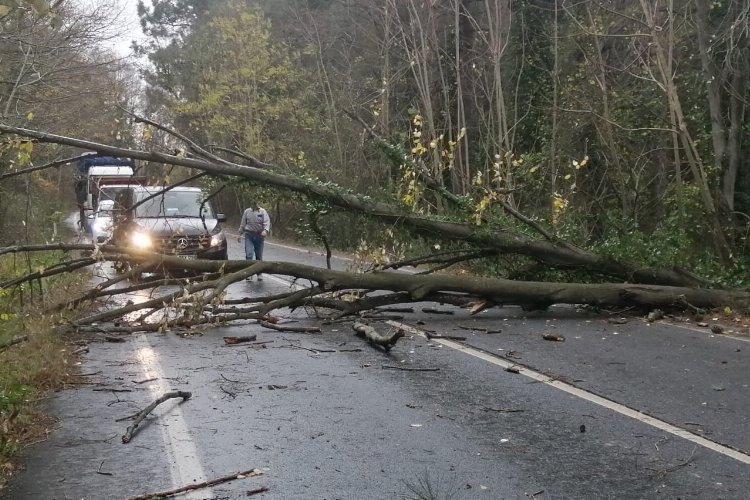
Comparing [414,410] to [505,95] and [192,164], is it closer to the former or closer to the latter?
[192,164]

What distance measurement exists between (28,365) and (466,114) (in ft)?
66.9

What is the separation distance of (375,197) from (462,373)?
4912mm

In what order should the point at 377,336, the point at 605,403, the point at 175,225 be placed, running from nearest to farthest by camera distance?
the point at 605,403 < the point at 377,336 < the point at 175,225

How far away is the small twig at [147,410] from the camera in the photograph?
5.99 m

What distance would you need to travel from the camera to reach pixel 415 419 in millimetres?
6398

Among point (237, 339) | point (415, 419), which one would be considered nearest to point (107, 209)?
point (237, 339)

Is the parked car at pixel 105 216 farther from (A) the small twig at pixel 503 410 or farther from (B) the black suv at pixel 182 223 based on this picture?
(A) the small twig at pixel 503 410

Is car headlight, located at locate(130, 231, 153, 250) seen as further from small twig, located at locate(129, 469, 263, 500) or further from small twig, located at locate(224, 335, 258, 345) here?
small twig, located at locate(129, 469, 263, 500)

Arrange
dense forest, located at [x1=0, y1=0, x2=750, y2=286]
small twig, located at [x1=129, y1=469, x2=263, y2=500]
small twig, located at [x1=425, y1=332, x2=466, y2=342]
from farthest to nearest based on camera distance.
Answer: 1. dense forest, located at [x1=0, y1=0, x2=750, y2=286]
2. small twig, located at [x1=425, y1=332, x2=466, y2=342]
3. small twig, located at [x1=129, y1=469, x2=263, y2=500]

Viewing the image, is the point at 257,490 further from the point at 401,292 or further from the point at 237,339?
the point at 401,292

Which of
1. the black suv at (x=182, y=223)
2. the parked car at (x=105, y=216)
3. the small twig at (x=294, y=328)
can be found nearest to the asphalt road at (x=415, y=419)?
the small twig at (x=294, y=328)

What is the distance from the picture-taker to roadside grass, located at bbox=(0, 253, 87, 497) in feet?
19.6

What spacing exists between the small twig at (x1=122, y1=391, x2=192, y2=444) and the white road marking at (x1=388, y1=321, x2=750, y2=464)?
333cm

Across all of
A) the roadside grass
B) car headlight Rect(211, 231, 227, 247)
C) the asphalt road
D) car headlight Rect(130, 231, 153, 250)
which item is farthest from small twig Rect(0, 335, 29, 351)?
car headlight Rect(211, 231, 227, 247)
